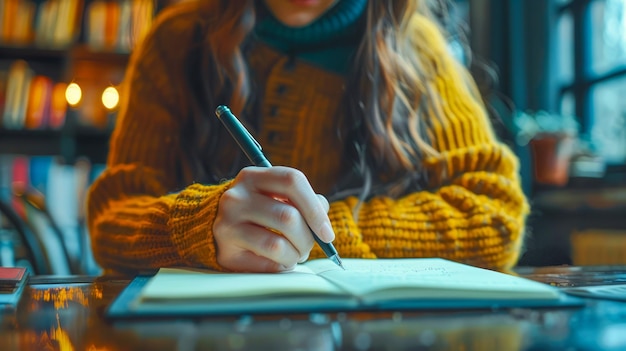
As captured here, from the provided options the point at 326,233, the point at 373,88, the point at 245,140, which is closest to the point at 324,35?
the point at 373,88

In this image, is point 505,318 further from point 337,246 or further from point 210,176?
point 210,176

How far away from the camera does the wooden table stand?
0.30 m

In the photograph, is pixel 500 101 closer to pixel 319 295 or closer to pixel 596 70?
pixel 596 70

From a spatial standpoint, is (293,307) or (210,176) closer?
(293,307)

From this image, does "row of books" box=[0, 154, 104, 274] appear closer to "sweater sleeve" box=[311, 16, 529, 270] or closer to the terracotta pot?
the terracotta pot

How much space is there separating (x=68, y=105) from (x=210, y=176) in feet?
5.71

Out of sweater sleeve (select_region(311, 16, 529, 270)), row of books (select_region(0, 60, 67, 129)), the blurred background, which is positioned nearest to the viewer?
sweater sleeve (select_region(311, 16, 529, 270))

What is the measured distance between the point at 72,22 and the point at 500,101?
1.59 m

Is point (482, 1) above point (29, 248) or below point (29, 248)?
above

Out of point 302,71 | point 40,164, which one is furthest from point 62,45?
point 302,71

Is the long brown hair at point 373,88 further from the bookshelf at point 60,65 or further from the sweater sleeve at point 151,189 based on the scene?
the bookshelf at point 60,65

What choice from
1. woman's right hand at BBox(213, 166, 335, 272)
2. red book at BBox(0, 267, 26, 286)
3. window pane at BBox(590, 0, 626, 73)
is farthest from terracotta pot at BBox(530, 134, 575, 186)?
red book at BBox(0, 267, 26, 286)

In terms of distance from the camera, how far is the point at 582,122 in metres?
2.12

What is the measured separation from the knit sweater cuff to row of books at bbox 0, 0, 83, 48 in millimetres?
1992
